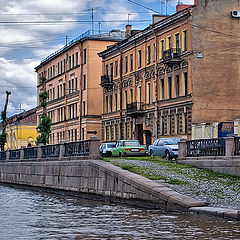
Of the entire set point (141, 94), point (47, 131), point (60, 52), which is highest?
point (60, 52)

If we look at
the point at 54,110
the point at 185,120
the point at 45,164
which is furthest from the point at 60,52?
the point at 45,164

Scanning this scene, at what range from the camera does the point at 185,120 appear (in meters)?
50.2

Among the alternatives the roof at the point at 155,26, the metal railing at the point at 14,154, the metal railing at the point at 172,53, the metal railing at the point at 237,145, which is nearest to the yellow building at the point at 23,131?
the roof at the point at 155,26

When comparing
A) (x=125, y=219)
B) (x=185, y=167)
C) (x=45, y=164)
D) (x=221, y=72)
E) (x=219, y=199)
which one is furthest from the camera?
(x=221, y=72)

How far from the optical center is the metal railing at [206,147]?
26.1 meters

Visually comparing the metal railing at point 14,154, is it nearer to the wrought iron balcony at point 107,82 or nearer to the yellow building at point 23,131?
the wrought iron balcony at point 107,82

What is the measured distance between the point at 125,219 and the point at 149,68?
4008 cm

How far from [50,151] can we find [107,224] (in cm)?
1857

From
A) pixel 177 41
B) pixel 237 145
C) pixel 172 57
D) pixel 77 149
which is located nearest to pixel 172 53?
pixel 172 57

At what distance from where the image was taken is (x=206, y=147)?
1074 inches

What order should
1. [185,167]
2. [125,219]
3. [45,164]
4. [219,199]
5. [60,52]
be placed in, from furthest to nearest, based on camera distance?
[60,52]
[45,164]
[185,167]
[219,199]
[125,219]

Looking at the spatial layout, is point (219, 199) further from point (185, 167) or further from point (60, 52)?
point (60, 52)

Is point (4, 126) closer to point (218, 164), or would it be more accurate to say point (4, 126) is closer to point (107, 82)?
point (107, 82)

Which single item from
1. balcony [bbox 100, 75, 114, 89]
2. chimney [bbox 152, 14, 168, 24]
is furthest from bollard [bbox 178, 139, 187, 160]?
balcony [bbox 100, 75, 114, 89]
